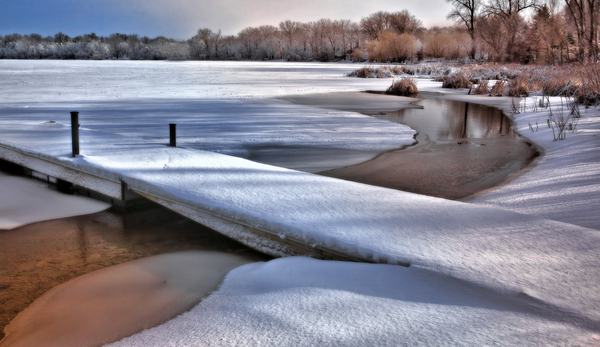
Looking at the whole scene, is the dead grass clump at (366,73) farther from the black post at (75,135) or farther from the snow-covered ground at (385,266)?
the black post at (75,135)

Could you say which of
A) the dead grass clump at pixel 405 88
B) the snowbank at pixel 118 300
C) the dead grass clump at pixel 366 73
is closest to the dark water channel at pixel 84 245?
the snowbank at pixel 118 300

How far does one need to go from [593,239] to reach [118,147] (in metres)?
4.06

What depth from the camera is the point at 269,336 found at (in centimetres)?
150

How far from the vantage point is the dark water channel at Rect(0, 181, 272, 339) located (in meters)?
2.35

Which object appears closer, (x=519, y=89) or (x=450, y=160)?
(x=450, y=160)

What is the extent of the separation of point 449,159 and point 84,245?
3919 millimetres

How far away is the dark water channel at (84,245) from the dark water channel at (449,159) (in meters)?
1.71

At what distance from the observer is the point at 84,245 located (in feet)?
9.35

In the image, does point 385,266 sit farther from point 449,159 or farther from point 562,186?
point 449,159

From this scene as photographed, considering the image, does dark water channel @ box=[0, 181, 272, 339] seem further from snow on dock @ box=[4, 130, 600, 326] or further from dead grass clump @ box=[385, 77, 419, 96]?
dead grass clump @ box=[385, 77, 419, 96]

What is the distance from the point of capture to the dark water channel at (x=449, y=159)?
4.07 meters

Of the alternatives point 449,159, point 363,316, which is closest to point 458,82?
point 449,159

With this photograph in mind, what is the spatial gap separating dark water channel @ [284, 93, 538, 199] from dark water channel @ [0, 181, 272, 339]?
1710mm

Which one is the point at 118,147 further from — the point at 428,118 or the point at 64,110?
the point at 428,118
